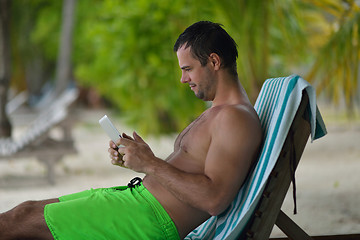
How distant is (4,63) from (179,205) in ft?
20.1

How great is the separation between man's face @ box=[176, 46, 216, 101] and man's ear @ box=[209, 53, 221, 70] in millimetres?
15

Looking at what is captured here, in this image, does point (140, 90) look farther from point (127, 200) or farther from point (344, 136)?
point (127, 200)

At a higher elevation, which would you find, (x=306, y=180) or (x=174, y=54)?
(x=174, y=54)

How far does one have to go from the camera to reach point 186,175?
1.60 meters

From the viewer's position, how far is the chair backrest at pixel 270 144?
5.27 feet

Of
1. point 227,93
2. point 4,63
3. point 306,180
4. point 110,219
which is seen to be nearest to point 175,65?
point 4,63

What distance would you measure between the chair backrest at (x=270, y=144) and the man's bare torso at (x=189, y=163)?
0.11 metres

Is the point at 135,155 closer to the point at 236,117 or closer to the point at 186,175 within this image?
the point at 186,175

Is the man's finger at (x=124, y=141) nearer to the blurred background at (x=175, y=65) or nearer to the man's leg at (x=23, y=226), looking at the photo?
the man's leg at (x=23, y=226)

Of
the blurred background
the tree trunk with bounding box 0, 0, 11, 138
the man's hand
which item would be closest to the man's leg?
the man's hand

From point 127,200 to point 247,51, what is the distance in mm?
3616

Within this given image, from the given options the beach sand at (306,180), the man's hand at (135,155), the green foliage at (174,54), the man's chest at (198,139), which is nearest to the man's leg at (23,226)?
the man's hand at (135,155)

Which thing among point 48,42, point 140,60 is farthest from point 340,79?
point 48,42

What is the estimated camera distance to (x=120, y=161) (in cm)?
175
